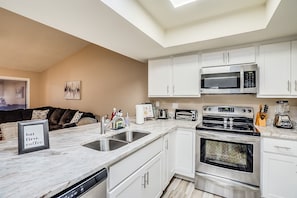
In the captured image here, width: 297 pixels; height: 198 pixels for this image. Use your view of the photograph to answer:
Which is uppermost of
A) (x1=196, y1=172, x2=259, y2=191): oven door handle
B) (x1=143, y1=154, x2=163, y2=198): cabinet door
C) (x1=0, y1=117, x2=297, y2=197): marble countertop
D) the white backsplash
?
the white backsplash

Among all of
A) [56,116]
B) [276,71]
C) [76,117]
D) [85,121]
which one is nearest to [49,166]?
[276,71]

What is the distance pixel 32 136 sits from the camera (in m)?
1.15

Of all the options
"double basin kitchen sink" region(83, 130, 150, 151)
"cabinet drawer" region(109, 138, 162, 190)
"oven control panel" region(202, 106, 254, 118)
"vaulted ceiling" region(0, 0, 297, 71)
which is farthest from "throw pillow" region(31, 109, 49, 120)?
"oven control panel" region(202, 106, 254, 118)

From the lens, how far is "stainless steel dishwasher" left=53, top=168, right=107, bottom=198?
788 millimetres

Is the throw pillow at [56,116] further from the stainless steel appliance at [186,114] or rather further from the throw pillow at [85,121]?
the stainless steel appliance at [186,114]

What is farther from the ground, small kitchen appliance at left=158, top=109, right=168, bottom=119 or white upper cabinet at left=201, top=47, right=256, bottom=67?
white upper cabinet at left=201, top=47, right=256, bottom=67

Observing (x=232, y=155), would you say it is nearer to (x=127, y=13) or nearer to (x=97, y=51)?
(x=127, y=13)

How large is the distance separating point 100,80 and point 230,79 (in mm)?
3262

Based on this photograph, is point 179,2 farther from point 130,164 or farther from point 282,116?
point 282,116

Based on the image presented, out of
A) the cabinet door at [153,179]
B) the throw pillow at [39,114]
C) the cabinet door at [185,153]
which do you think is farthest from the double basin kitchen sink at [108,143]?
the throw pillow at [39,114]

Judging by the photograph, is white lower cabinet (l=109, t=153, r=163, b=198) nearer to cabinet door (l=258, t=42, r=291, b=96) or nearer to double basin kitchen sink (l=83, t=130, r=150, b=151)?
double basin kitchen sink (l=83, t=130, r=150, b=151)

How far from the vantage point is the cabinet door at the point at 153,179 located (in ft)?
5.23

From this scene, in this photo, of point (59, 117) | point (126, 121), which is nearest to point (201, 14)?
point (126, 121)

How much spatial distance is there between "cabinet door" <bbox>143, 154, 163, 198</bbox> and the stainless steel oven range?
66 cm
